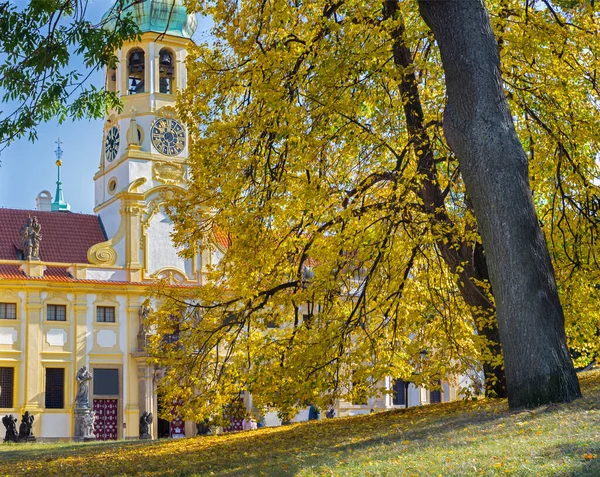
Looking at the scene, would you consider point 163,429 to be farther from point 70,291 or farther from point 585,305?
point 585,305

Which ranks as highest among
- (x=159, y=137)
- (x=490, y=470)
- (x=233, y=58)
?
(x=159, y=137)

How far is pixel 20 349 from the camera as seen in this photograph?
46.6 metres

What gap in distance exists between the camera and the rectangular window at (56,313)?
4797 cm

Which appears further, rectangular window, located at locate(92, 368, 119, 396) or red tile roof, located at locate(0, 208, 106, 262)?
red tile roof, located at locate(0, 208, 106, 262)

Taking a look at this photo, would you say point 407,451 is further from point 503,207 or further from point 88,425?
point 88,425

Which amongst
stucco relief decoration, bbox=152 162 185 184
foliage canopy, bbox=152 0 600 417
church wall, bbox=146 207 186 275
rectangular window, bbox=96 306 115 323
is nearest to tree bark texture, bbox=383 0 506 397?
foliage canopy, bbox=152 0 600 417

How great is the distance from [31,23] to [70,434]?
36.5 meters

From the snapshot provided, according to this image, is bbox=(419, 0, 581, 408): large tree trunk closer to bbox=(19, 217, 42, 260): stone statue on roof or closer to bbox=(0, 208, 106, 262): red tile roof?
bbox=(19, 217, 42, 260): stone statue on roof

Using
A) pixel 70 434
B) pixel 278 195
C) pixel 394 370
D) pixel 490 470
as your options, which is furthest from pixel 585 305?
pixel 70 434

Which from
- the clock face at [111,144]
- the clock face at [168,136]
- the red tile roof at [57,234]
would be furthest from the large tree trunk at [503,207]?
the clock face at [111,144]

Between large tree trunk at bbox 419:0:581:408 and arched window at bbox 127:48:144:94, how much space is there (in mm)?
42073

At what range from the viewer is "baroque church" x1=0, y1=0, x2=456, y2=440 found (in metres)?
46.8

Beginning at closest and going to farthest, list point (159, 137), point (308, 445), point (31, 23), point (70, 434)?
point (31, 23) → point (308, 445) → point (70, 434) → point (159, 137)

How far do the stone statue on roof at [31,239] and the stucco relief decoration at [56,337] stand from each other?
3.72m
